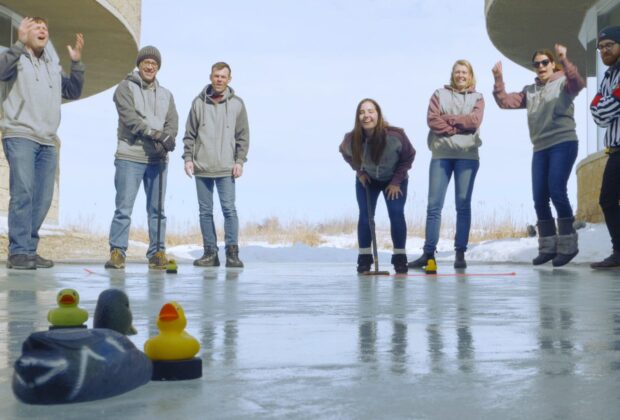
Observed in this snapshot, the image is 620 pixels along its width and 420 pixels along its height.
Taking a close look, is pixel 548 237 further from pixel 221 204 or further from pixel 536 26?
pixel 536 26

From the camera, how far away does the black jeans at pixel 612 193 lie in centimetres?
684

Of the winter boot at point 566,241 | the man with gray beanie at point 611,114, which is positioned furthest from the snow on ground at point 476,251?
the man with gray beanie at point 611,114

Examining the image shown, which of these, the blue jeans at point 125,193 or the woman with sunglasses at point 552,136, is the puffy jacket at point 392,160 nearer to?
the woman with sunglasses at point 552,136

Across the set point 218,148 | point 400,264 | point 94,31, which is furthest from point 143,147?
point 94,31

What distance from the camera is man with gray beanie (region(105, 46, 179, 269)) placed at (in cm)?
773

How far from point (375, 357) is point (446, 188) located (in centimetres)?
609

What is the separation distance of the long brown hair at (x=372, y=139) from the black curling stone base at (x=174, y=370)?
523 centimetres

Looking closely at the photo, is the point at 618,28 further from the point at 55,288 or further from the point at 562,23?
the point at 562,23

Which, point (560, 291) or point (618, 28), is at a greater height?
point (618, 28)

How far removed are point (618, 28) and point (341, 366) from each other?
5889mm

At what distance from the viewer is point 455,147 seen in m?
7.90

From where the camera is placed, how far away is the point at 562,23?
1571cm

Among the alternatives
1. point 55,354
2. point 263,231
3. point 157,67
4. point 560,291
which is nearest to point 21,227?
point 157,67

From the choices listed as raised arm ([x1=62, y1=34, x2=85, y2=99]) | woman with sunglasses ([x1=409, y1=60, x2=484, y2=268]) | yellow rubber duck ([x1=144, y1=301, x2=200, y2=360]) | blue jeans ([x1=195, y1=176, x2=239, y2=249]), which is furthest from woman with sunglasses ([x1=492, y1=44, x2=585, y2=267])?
yellow rubber duck ([x1=144, y1=301, x2=200, y2=360])
